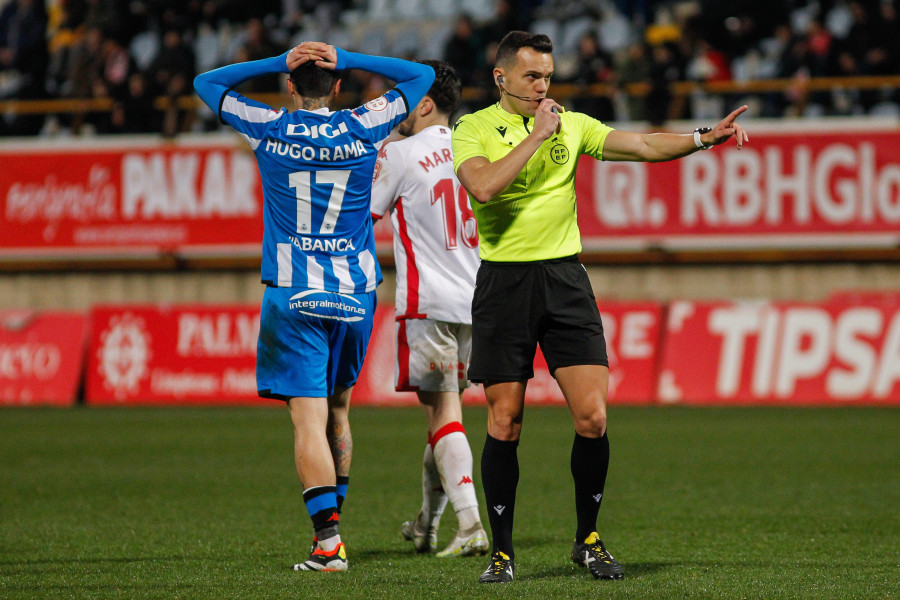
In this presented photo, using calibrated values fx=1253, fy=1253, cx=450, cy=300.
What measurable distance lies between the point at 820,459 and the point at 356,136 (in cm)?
570

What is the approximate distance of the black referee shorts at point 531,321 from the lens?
→ 5.10 metres

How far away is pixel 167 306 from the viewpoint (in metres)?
16.3

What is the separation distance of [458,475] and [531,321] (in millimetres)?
1181

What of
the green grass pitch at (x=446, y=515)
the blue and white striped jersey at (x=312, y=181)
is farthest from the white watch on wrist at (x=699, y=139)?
the green grass pitch at (x=446, y=515)

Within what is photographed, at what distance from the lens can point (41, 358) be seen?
53.7 ft

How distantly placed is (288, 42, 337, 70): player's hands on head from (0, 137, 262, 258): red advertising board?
40.1 ft

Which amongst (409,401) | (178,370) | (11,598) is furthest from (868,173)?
(11,598)

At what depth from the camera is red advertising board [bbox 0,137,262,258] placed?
17.5 m

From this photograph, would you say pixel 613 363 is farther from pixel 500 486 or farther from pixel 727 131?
pixel 727 131

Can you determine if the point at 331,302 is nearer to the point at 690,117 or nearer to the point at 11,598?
the point at 11,598

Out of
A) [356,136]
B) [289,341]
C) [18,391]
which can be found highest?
[356,136]

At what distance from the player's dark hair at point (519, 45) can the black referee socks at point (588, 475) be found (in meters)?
1.58

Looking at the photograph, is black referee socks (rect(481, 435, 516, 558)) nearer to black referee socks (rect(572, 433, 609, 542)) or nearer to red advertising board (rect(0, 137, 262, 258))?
black referee socks (rect(572, 433, 609, 542))

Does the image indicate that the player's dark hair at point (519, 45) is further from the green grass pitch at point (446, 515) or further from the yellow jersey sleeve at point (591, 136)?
the green grass pitch at point (446, 515)
